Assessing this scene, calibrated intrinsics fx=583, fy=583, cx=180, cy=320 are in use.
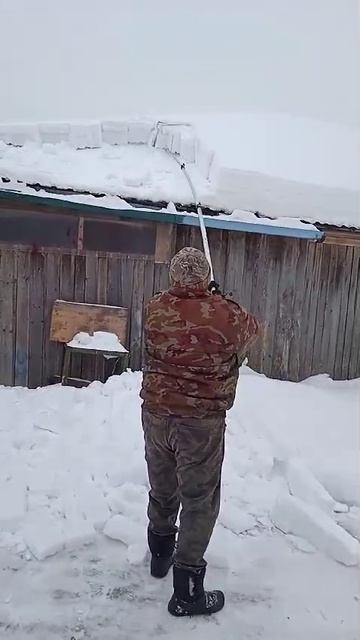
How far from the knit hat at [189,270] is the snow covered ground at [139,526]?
1682 mm

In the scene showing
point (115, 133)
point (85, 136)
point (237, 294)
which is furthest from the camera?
point (115, 133)

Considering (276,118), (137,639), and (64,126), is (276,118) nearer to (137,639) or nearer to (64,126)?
(64,126)

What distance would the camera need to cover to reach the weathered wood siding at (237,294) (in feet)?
21.6

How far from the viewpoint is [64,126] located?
10141mm

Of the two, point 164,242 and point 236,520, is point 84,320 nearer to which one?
point 164,242

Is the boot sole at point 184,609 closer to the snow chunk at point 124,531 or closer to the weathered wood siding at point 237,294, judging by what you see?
the snow chunk at point 124,531

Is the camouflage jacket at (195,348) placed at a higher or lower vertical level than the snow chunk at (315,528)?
higher

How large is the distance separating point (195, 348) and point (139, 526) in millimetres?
1493

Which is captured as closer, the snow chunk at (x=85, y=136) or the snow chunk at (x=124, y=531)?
the snow chunk at (x=124, y=531)

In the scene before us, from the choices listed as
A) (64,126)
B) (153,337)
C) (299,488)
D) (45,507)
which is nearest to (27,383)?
(45,507)

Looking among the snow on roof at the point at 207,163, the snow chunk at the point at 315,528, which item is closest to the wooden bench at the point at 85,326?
the snow on roof at the point at 207,163

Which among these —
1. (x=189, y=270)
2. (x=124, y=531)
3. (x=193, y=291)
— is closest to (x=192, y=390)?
(x=193, y=291)

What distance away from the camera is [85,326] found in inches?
259

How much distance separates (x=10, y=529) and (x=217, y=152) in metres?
6.45
